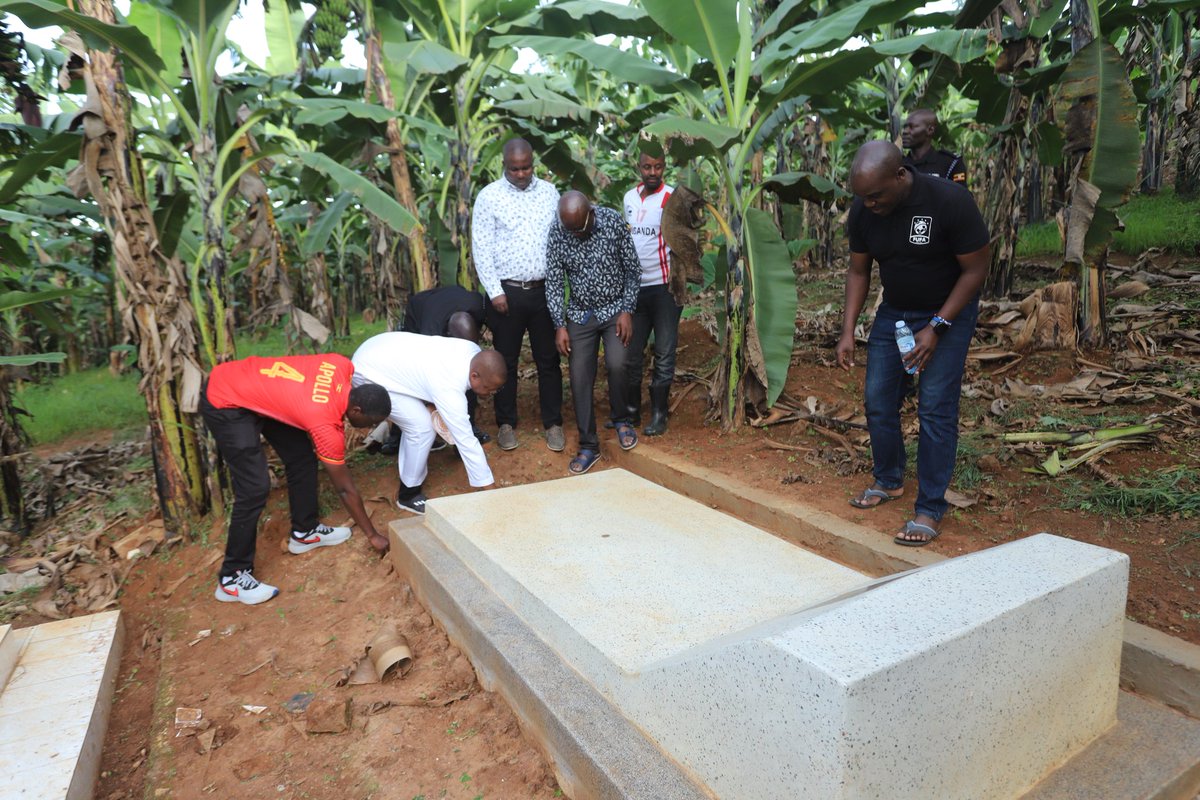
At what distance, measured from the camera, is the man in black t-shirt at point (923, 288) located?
2844 mm

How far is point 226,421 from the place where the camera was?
365 cm

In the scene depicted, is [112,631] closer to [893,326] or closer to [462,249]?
[462,249]

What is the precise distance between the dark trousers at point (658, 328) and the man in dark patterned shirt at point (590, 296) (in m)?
0.17

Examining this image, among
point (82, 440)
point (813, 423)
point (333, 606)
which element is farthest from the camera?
point (82, 440)

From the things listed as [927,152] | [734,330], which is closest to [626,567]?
[734,330]

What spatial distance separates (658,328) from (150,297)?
3.06m

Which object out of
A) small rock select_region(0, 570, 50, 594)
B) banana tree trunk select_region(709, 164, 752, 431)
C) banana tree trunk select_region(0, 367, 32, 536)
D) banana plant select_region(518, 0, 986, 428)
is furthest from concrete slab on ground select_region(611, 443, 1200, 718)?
banana tree trunk select_region(0, 367, 32, 536)

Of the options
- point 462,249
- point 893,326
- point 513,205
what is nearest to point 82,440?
point 462,249

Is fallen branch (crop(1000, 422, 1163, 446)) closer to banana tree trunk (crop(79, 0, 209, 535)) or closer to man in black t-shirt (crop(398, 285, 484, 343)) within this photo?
man in black t-shirt (crop(398, 285, 484, 343))

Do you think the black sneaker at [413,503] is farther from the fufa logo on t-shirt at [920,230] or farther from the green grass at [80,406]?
the green grass at [80,406]

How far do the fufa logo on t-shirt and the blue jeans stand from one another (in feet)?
1.11

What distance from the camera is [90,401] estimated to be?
8898mm

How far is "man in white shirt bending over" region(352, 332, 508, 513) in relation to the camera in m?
3.84

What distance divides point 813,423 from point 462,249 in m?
3.07
